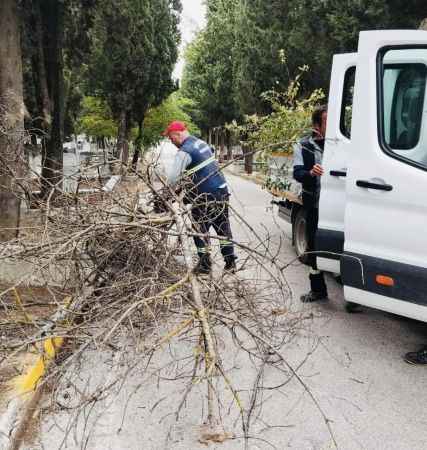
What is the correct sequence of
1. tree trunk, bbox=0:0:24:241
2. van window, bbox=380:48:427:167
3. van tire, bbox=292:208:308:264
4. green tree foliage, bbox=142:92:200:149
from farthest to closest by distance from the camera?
green tree foliage, bbox=142:92:200:149 < van tire, bbox=292:208:308:264 < tree trunk, bbox=0:0:24:241 < van window, bbox=380:48:427:167

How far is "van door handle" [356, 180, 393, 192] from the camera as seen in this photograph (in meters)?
3.79

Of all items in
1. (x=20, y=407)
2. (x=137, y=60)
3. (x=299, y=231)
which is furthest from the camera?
(x=137, y=60)

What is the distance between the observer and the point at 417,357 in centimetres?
413

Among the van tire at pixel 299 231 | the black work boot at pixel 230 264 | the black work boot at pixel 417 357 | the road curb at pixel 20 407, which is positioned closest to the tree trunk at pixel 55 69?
the van tire at pixel 299 231

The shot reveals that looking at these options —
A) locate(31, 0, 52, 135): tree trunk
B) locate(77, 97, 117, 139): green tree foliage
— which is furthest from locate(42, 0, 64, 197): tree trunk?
locate(77, 97, 117, 139): green tree foliage

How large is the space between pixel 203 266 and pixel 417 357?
1.88 metres

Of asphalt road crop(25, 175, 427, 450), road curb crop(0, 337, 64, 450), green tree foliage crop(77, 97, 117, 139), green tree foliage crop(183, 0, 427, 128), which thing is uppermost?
green tree foliage crop(183, 0, 427, 128)

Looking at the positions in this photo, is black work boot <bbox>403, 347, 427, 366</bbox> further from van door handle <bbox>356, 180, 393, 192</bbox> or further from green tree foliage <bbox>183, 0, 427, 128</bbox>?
green tree foliage <bbox>183, 0, 427, 128</bbox>

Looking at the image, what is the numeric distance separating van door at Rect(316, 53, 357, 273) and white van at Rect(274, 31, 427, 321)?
54 centimetres

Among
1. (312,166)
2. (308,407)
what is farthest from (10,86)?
(308,407)

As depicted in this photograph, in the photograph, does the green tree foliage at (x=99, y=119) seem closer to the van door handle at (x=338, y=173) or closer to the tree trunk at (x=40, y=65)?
the tree trunk at (x=40, y=65)

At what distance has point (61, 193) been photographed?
4.46 metres

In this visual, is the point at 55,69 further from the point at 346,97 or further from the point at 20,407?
the point at 20,407

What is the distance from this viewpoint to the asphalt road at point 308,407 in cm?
309
